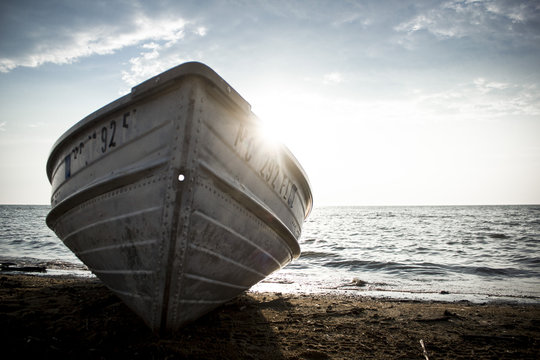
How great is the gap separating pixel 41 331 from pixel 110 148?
2.09 metres

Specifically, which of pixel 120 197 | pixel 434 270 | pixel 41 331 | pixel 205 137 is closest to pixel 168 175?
pixel 205 137

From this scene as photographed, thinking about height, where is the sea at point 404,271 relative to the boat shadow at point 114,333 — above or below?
below

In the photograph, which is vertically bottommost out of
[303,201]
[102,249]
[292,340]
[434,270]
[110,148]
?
[434,270]

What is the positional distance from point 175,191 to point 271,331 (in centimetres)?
218

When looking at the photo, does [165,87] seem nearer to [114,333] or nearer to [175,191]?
[175,191]

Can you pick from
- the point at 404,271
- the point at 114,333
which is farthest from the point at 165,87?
the point at 404,271

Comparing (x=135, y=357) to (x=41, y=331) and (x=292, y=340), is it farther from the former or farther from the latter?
(x=292, y=340)

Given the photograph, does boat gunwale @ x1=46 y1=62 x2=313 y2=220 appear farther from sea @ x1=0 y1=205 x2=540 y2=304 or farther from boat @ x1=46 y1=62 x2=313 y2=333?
sea @ x1=0 y1=205 x2=540 y2=304

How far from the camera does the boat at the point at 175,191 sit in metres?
2.62

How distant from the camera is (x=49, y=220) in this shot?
4250 millimetres

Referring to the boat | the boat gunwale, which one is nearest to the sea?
the boat

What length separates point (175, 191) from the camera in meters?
2.58

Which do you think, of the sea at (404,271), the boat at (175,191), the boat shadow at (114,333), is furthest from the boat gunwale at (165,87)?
the sea at (404,271)

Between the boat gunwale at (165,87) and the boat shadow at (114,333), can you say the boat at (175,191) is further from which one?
the boat shadow at (114,333)
